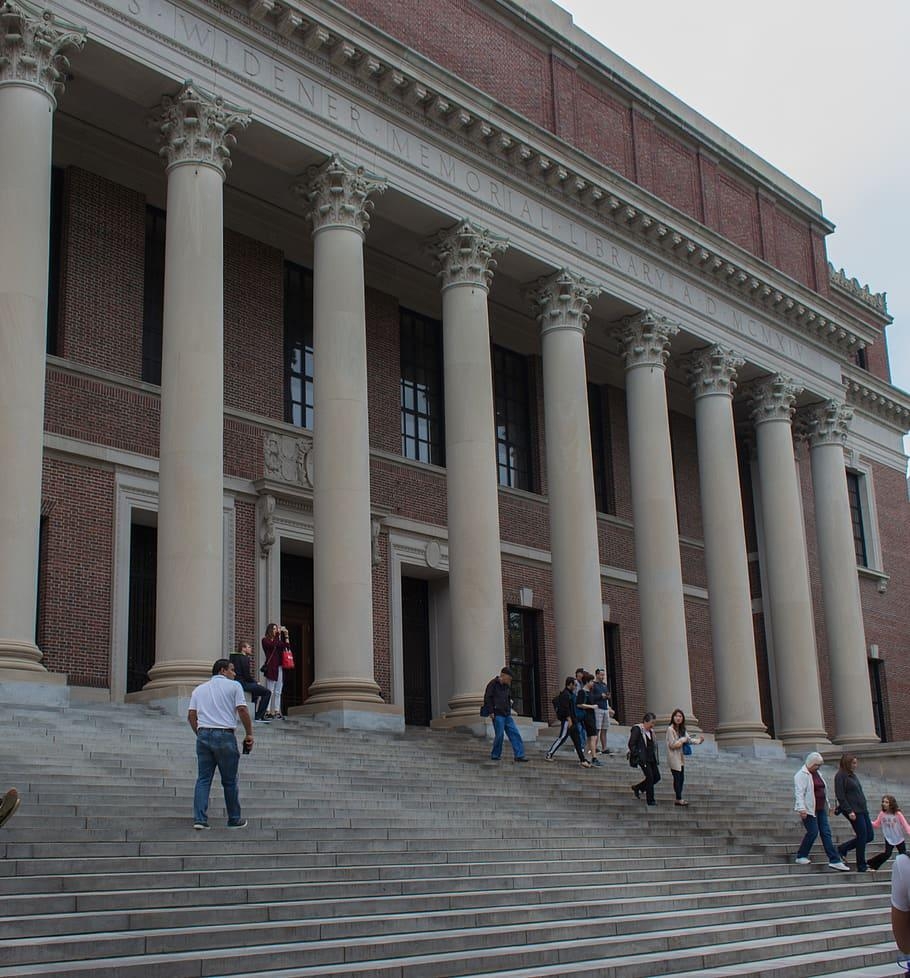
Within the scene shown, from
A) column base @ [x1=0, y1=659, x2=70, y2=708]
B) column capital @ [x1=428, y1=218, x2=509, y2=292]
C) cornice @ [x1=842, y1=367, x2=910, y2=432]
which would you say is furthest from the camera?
cornice @ [x1=842, y1=367, x2=910, y2=432]

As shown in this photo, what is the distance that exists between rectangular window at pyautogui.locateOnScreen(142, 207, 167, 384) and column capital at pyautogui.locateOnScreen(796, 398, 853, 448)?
1845 centimetres

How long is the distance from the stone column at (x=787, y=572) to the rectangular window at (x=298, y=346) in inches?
487

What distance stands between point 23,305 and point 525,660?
55.1 ft

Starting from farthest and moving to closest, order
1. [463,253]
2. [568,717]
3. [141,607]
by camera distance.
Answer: [463,253]
[141,607]
[568,717]

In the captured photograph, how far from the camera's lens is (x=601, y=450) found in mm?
34969

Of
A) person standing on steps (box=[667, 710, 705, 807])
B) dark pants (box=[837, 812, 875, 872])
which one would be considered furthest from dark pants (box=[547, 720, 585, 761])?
dark pants (box=[837, 812, 875, 872])

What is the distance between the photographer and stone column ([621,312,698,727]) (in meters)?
27.7

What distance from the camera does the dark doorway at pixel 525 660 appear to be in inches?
1203

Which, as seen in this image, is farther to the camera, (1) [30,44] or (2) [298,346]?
(2) [298,346]

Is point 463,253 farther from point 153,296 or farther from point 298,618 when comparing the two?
point 298,618

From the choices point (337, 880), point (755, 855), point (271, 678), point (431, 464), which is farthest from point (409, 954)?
point (431, 464)

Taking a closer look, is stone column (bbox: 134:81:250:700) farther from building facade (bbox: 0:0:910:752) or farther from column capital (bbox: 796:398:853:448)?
column capital (bbox: 796:398:853:448)

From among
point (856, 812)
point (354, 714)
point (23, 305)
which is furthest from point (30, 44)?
point (856, 812)

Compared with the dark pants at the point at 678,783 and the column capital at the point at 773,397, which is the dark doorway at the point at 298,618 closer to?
the dark pants at the point at 678,783
